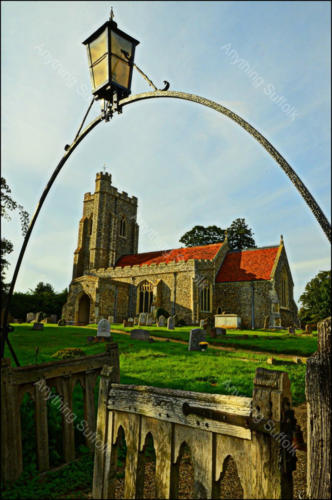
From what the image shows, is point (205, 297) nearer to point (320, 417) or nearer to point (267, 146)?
point (267, 146)

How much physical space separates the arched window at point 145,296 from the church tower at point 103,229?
25.1 feet

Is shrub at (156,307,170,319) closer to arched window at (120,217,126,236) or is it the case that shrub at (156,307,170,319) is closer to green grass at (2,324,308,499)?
green grass at (2,324,308,499)

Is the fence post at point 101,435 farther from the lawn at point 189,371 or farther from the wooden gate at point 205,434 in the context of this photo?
the lawn at point 189,371

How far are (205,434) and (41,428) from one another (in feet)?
8.13

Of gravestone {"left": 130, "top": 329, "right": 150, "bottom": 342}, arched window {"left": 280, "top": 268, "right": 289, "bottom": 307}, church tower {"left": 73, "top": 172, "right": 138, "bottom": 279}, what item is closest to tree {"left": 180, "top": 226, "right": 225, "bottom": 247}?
church tower {"left": 73, "top": 172, "right": 138, "bottom": 279}

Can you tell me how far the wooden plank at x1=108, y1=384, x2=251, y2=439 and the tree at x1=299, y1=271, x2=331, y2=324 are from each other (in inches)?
1391

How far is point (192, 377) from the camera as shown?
25.3 feet

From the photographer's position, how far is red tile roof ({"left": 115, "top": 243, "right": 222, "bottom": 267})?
105ft

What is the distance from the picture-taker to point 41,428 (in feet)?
12.7

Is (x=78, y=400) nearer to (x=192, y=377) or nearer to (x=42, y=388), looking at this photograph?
(x=42, y=388)

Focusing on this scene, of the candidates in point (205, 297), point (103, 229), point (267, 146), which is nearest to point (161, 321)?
point (205, 297)

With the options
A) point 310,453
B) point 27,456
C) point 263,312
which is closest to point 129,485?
point 310,453

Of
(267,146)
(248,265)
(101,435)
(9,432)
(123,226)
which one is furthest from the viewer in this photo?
(123,226)

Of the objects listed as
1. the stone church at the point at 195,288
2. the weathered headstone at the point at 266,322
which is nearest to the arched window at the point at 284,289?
the stone church at the point at 195,288
